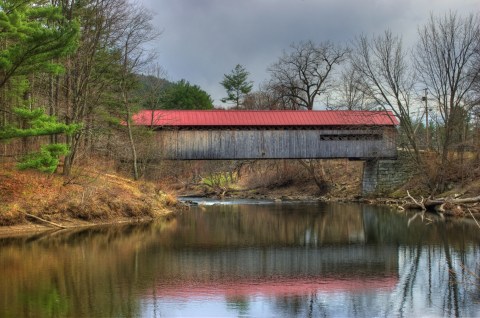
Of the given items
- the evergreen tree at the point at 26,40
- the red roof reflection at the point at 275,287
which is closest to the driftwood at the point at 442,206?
the red roof reflection at the point at 275,287

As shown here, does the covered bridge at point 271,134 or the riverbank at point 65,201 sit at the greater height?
the covered bridge at point 271,134

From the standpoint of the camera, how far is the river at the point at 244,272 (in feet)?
26.5

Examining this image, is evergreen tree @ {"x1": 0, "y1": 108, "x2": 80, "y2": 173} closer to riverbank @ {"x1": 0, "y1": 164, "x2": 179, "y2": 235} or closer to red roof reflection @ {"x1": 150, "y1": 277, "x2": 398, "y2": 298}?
riverbank @ {"x1": 0, "y1": 164, "x2": 179, "y2": 235}

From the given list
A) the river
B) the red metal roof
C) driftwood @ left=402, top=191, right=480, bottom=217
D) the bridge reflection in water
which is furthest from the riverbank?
driftwood @ left=402, top=191, right=480, bottom=217

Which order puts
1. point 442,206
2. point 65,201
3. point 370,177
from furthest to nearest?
point 370,177, point 442,206, point 65,201

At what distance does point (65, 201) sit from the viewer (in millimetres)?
19484

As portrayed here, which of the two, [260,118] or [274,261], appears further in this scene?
[260,118]

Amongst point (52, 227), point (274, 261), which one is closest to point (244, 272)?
point (274, 261)

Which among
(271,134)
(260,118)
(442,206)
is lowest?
(442,206)

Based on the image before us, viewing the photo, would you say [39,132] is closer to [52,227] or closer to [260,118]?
[52,227]

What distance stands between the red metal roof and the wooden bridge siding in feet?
1.83

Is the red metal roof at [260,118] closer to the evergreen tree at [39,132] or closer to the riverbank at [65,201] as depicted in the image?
the riverbank at [65,201]

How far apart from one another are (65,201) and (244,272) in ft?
35.2

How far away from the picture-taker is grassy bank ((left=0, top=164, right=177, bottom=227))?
18.1 m
